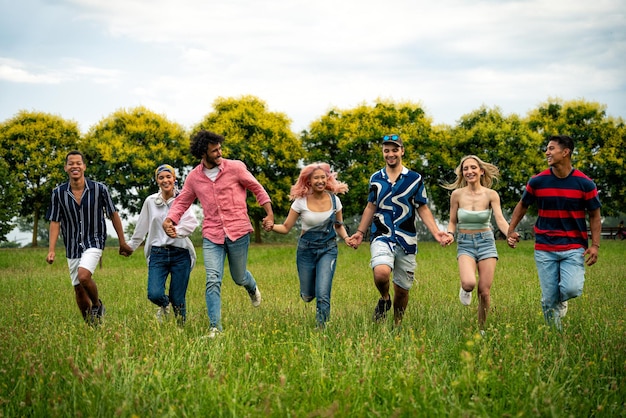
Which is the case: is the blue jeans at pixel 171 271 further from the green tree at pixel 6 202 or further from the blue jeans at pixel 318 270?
the green tree at pixel 6 202

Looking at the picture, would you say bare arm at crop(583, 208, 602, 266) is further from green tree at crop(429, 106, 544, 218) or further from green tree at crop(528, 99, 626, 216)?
green tree at crop(528, 99, 626, 216)

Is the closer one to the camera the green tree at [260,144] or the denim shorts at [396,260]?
the denim shorts at [396,260]

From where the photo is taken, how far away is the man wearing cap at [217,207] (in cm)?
715

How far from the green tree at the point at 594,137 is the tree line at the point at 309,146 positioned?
7 centimetres

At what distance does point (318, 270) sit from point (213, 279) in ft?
4.09

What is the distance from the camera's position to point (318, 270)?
7.29 m

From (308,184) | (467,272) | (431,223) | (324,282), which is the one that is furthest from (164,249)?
(467,272)

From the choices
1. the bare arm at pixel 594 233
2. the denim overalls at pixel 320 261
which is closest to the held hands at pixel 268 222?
the denim overalls at pixel 320 261

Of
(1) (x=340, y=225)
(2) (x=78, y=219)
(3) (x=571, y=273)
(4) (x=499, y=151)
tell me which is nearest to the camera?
(3) (x=571, y=273)

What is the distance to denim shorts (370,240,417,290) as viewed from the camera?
275 inches

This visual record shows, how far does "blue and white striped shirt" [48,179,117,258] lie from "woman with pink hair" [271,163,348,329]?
2.41 meters

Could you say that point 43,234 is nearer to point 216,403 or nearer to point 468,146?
point 468,146

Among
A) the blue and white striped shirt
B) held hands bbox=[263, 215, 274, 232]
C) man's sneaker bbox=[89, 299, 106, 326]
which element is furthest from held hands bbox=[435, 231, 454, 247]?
man's sneaker bbox=[89, 299, 106, 326]

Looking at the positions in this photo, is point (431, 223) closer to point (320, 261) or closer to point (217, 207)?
point (320, 261)
